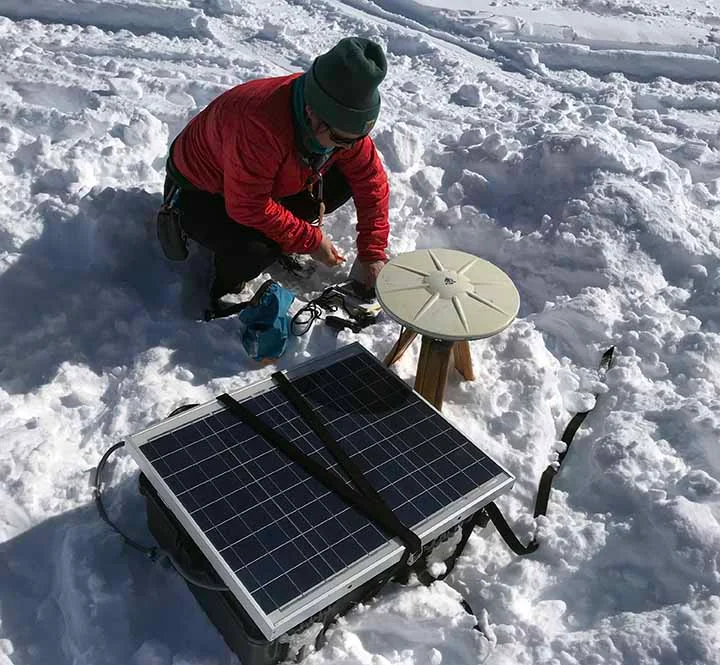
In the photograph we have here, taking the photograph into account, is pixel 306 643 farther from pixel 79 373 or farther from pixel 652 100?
pixel 652 100

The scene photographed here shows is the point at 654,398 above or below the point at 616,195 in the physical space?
below

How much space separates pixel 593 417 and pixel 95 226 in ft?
8.42

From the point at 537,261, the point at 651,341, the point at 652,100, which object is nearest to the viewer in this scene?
the point at 651,341

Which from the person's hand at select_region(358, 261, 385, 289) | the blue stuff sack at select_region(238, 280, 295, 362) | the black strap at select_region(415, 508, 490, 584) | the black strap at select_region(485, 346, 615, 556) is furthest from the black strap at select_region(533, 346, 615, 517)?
the blue stuff sack at select_region(238, 280, 295, 362)

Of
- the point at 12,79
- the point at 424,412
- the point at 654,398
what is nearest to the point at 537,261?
the point at 654,398

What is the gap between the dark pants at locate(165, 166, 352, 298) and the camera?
3.14 m

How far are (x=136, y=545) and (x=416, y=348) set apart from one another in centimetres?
156

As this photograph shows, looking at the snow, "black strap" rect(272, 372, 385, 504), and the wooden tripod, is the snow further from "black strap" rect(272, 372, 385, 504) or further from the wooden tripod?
"black strap" rect(272, 372, 385, 504)

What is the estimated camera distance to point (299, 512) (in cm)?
209

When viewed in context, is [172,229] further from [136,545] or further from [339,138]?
[136,545]

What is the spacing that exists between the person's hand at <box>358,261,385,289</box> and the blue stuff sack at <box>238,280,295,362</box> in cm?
43

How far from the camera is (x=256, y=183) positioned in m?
2.84

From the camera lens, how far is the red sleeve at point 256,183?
277cm

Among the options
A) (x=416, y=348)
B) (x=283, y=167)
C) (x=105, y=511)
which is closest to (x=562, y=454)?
(x=416, y=348)
